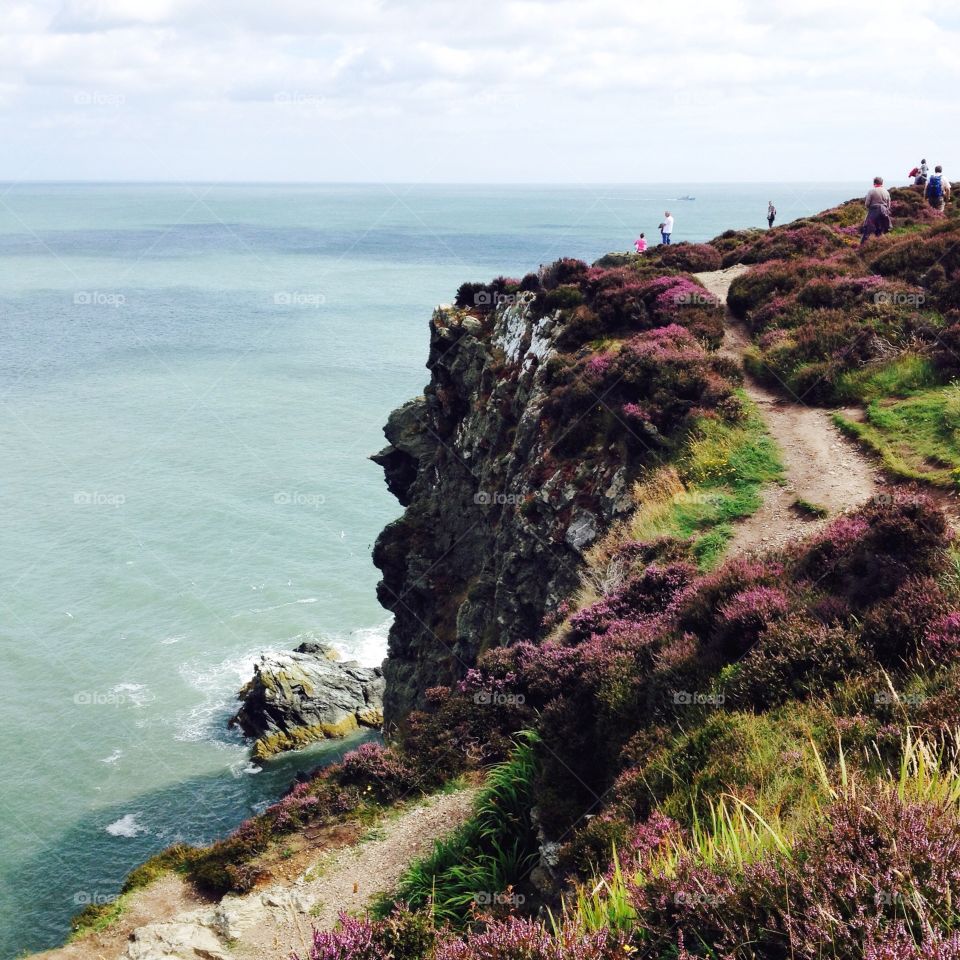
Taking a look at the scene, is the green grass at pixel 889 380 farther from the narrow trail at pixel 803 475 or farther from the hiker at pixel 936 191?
the hiker at pixel 936 191

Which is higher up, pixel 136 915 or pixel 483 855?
pixel 483 855

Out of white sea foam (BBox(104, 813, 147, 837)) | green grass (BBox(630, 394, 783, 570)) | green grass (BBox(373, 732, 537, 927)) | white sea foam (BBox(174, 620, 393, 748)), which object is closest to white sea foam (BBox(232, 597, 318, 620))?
white sea foam (BBox(174, 620, 393, 748))

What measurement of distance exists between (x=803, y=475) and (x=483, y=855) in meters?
11.9

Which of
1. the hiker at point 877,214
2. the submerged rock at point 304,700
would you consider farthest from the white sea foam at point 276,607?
the hiker at point 877,214

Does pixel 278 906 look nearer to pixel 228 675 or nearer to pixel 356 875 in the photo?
pixel 356 875

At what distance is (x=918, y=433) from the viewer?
65.6 ft

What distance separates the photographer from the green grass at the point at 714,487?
1888 cm

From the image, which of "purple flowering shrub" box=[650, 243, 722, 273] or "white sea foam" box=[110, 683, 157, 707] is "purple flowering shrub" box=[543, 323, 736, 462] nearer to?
"purple flowering shrub" box=[650, 243, 722, 273]

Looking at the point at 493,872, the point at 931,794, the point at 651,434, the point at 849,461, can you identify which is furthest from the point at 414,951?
the point at 651,434

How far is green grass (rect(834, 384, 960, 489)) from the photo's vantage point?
712 inches

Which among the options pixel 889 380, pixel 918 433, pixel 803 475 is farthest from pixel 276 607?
pixel 918 433

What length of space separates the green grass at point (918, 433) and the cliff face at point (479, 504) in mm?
6359

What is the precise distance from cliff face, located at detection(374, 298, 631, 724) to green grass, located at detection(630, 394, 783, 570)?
2.08 meters

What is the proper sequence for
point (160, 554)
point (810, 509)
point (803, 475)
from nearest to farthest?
point (810, 509) → point (803, 475) → point (160, 554)
